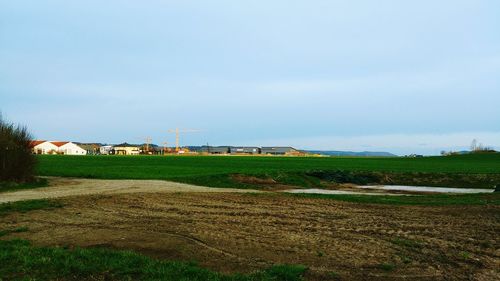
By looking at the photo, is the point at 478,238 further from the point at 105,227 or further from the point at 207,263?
the point at 105,227

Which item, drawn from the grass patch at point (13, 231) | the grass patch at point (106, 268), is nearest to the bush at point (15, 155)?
the grass patch at point (13, 231)

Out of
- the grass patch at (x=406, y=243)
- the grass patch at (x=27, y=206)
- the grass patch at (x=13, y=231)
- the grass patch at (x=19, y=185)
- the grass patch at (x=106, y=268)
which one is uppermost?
the grass patch at (x=19, y=185)

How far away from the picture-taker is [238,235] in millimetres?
11438

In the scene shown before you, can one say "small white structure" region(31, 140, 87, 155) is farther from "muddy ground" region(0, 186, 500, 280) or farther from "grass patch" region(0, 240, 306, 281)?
"grass patch" region(0, 240, 306, 281)

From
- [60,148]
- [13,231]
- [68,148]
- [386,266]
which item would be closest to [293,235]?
[386,266]

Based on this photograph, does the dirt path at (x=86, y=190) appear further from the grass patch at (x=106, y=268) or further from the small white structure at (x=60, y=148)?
the small white structure at (x=60, y=148)

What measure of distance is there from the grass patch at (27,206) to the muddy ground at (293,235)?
49cm

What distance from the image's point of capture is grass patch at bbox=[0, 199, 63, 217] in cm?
1540

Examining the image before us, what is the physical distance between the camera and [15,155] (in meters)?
27.1

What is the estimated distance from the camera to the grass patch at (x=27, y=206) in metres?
15.4

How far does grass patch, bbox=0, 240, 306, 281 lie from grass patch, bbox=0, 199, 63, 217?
21.9 ft

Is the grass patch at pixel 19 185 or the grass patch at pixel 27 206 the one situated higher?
the grass patch at pixel 19 185

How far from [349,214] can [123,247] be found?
29.6 feet

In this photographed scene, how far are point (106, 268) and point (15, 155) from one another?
2182 centimetres
